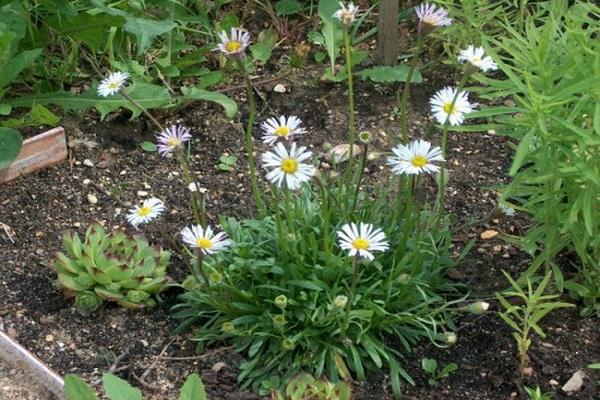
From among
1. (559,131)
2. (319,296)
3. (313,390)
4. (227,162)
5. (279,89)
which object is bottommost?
(313,390)

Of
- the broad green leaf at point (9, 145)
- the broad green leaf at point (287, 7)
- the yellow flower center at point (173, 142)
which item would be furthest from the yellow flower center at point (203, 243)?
the broad green leaf at point (287, 7)

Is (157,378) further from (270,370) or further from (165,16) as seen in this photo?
(165,16)

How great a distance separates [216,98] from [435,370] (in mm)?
1171

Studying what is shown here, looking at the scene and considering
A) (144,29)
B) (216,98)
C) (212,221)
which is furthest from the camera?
(216,98)

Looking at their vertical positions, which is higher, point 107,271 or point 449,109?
point 449,109

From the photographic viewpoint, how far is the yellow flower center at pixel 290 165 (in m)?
2.20

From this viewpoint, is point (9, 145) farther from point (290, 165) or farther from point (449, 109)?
point (449, 109)

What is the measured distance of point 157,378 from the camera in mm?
2439

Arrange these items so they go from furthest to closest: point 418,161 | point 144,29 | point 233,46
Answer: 1. point 144,29
2. point 418,161
3. point 233,46

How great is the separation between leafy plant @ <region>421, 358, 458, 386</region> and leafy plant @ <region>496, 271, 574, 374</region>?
6.4 inches

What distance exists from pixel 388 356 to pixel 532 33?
816 mm

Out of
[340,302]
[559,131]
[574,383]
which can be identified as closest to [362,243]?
[340,302]

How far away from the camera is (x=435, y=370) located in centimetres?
244

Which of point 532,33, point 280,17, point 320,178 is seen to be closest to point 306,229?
point 320,178
